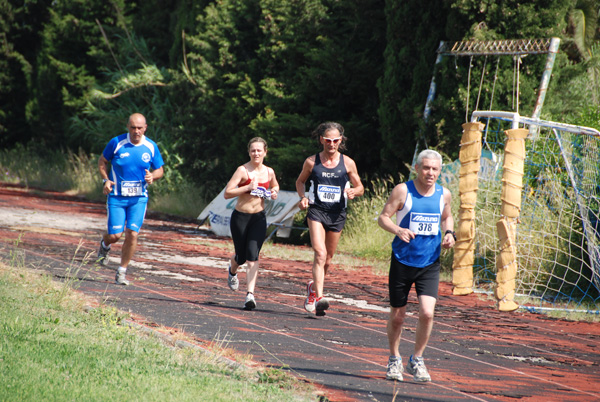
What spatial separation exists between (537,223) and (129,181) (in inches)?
259

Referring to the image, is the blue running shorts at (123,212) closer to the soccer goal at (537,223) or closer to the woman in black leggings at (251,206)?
the woman in black leggings at (251,206)

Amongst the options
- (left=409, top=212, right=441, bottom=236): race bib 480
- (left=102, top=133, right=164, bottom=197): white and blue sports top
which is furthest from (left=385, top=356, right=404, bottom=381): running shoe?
(left=102, top=133, right=164, bottom=197): white and blue sports top

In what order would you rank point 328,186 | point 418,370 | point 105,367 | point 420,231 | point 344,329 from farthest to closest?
point 328,186, point 344,329, point 420,231, point 418,370, point 105,367

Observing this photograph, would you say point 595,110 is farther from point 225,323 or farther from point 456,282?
point 225,323

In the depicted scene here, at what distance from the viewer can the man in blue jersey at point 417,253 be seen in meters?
6.09

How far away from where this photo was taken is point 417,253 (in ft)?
20.1

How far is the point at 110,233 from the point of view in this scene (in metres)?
9.97

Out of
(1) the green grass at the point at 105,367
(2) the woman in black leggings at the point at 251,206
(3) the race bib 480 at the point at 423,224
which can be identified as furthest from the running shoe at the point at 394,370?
(2) the woman in black leggings at the point at 251,206

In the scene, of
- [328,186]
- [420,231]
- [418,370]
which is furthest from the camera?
[328,186]

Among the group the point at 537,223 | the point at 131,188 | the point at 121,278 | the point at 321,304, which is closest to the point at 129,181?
the point at 131,188

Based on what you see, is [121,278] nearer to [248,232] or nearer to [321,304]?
[248,232]

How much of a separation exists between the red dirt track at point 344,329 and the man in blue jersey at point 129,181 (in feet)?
1.72

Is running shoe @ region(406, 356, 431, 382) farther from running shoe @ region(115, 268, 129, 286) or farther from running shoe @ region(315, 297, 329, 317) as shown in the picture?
running shoe @ region(115, 268, 129, 286)

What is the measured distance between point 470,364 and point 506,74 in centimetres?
966
